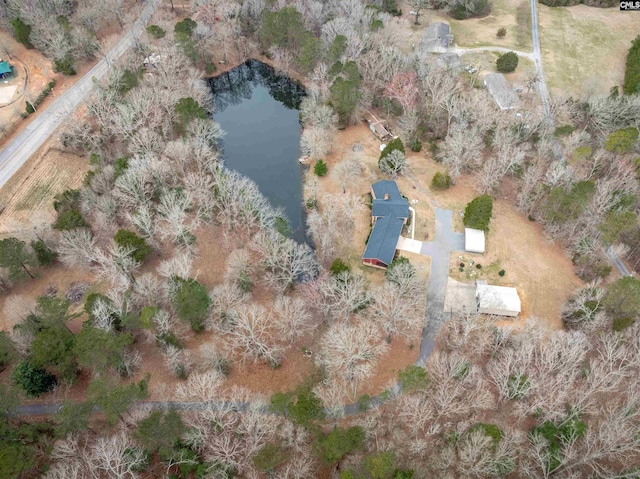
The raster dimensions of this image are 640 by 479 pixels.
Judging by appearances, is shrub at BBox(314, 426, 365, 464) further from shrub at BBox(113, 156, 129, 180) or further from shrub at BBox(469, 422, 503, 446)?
shrub at BBox(113, 156, 129, 180)

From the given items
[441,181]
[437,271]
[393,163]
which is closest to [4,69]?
[393,163]

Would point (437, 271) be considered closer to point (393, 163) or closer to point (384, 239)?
point (384, 239)

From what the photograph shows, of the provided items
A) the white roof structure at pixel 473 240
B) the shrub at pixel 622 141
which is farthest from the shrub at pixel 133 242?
the shrub at pixel 622 141

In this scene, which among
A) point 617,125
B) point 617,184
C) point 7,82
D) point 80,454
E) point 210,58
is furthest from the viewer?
point 210,58

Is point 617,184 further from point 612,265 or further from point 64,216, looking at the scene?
point 64,216

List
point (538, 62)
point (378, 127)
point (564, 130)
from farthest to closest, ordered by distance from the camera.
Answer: point (538, 62)
point (378, 127)
point (564, 130)

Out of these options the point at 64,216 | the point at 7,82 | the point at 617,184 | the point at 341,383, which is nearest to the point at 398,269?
the point at 341,383
